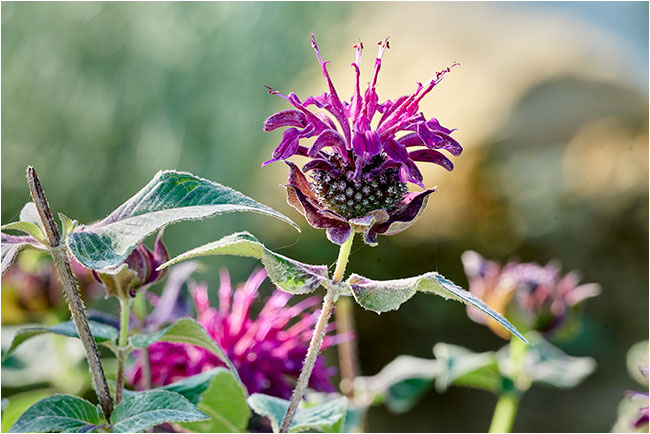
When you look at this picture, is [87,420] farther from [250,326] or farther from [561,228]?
[561,228]

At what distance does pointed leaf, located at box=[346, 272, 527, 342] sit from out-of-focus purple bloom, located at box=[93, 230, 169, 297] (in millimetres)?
119

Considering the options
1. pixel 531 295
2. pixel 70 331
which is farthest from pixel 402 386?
pixel 70 331

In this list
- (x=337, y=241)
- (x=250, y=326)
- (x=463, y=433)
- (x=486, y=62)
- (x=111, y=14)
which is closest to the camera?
(x=337, y=241)

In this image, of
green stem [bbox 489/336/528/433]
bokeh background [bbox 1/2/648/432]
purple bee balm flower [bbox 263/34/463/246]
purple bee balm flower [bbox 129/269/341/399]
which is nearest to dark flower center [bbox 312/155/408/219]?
purple bee balm flower [bbox 263/34/463/246]

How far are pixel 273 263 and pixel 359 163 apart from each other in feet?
0.22

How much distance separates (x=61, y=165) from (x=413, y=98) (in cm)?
255

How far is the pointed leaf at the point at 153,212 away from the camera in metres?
0.29

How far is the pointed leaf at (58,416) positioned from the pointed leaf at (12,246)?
0.26 feet

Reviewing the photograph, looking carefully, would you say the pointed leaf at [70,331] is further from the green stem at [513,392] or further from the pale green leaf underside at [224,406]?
the green stem at [513,392]

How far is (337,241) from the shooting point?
34cm

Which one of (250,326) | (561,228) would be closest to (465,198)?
(561,228)

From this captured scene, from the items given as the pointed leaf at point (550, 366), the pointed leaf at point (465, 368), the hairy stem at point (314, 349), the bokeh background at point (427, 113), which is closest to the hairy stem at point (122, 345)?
the hairy stem at point (314, 349)

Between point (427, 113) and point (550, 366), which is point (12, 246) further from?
point (427, 113)

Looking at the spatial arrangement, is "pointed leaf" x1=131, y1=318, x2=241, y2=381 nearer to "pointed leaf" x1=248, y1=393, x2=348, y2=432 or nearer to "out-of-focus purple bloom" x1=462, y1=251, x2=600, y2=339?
"pointed leaf" x1=248, y1=393, x2=348, y2=432
